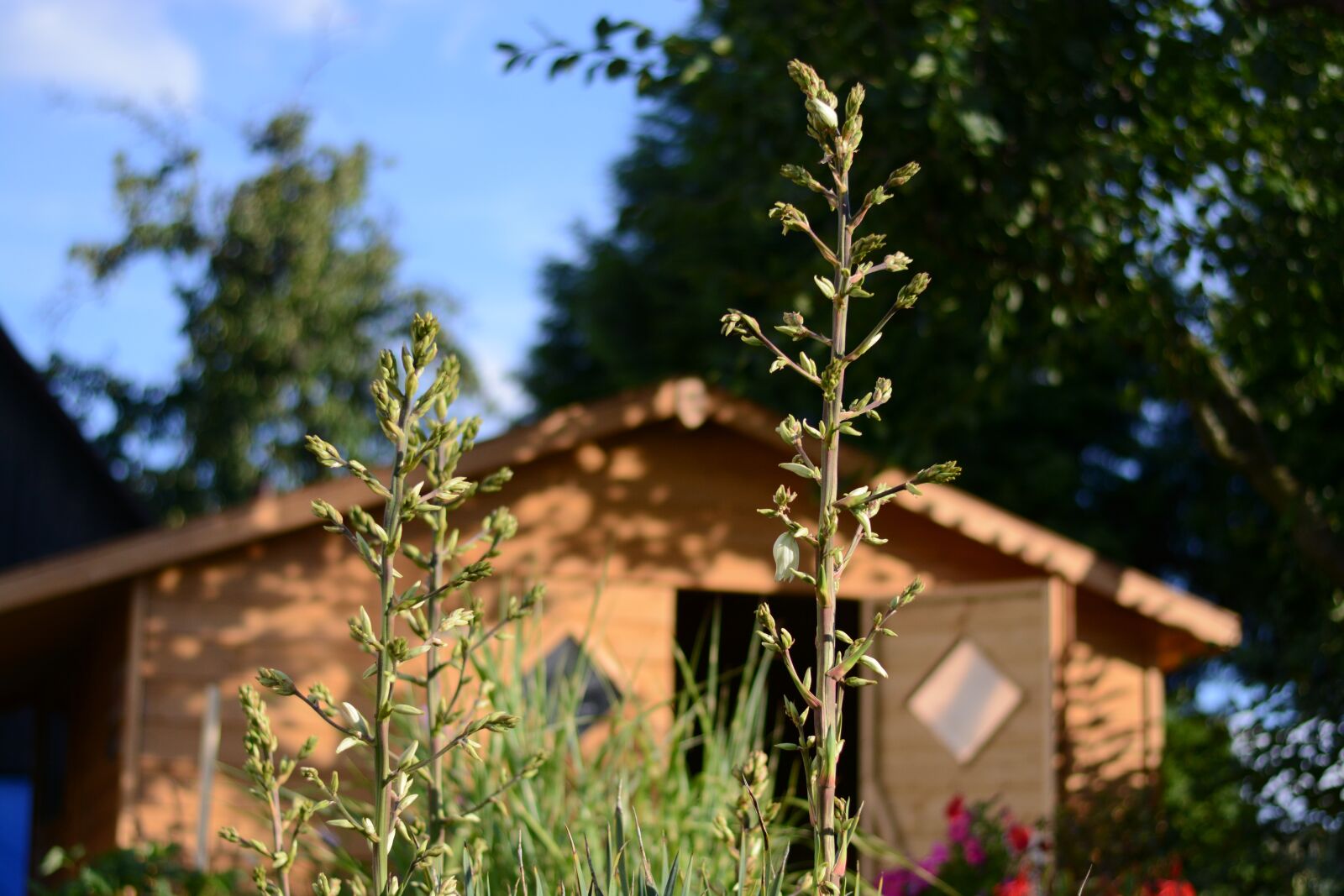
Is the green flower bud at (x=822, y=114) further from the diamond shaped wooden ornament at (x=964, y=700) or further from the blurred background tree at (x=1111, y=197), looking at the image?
the diamond shaped wooden ornament at (x=964, y=700)

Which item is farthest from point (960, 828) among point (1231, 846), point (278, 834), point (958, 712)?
point (278, 834)

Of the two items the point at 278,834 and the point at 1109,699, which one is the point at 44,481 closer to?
the point at 1109,699

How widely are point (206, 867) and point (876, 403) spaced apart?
20.4ft

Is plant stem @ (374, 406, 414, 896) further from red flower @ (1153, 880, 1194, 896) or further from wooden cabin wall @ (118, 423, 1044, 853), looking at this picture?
wooden cabin wall @ (118, 423, 1044, 853)

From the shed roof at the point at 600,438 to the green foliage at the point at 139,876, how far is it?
5.65ft

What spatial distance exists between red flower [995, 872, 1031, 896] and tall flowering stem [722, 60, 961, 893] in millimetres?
4918

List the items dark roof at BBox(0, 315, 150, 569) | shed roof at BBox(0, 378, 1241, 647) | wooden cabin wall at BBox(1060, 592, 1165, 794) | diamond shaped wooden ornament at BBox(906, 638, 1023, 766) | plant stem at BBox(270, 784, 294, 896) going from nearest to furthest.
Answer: plant stem at BBox(270, 784, 294, 896) → shed roof at BBox(0, 378, 1241, 647) → diamond shaped wooden ornament at BBox(906, 638, 1023, 766) → wooden cabin wall at BBox(1060, 592, 1165, 794) → dark roof at BBox(0, 315, 150, 569)

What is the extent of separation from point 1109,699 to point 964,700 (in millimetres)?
1184

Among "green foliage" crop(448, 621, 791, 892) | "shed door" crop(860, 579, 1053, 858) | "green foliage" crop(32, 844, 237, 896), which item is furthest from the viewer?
"shed door" crop(860, 579, 1053, 858)

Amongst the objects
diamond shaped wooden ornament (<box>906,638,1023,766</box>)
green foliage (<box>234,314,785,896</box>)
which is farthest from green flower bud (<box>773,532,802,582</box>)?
diamond shaped wooden ornament (<box>906,638,1023,766</box>)

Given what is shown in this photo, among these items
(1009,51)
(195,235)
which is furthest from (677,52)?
(195,235)

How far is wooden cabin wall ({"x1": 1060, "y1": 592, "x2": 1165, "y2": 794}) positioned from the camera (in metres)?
8.57

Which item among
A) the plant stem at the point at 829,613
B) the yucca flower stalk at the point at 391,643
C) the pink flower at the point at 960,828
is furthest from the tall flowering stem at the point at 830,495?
the pink flower at the point at 960,828

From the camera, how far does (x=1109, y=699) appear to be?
29.3 ft
